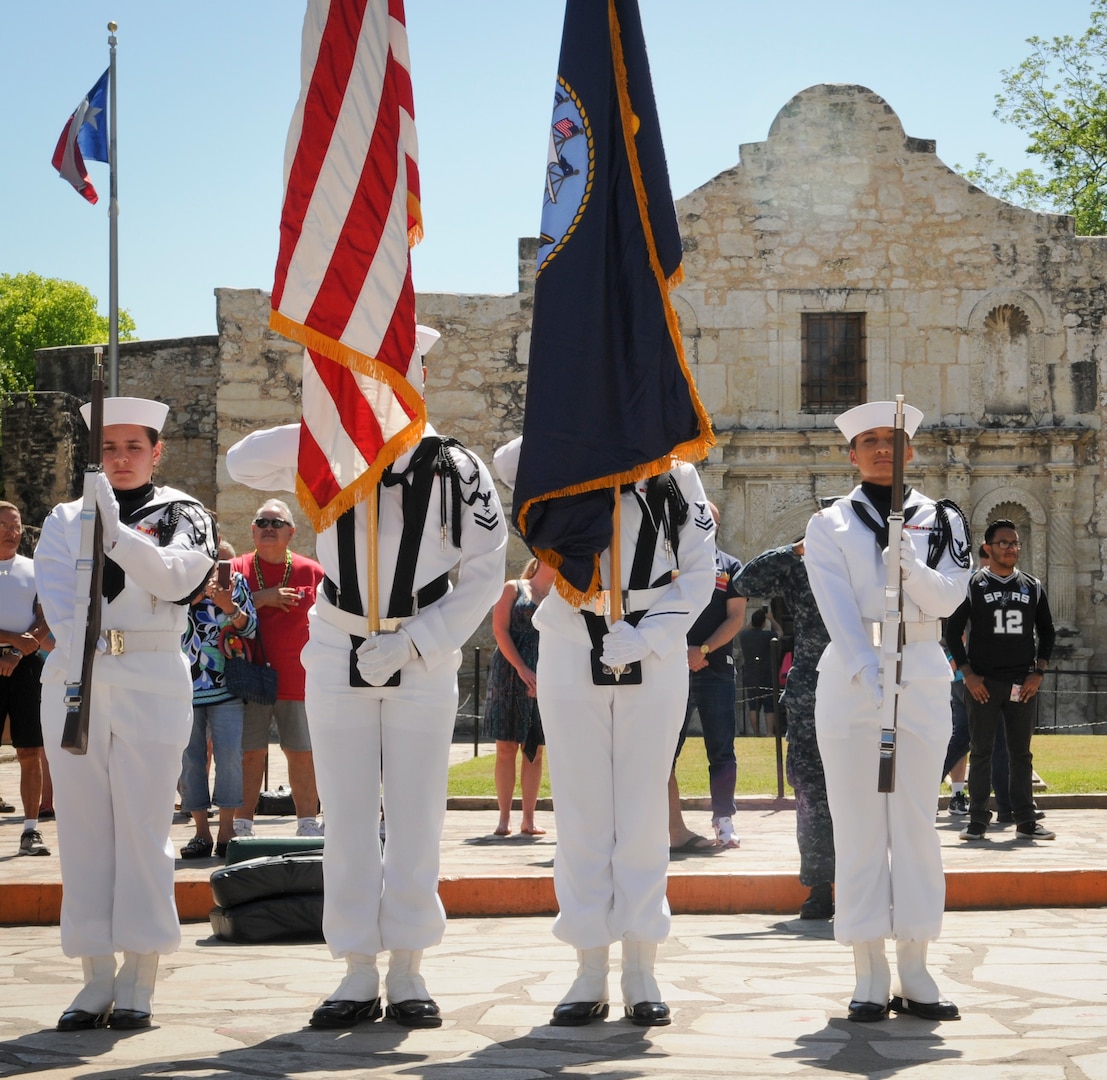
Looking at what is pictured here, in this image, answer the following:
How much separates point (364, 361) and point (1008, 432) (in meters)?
16.8

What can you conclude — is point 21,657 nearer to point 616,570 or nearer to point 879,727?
point 616,570

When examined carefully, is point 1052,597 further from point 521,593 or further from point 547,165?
point 547,165

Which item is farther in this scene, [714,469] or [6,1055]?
[714,469]

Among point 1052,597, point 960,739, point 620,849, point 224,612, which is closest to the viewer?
point 620,849

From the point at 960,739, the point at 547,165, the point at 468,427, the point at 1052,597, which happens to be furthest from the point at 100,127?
the point at 547,165

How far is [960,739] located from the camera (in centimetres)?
1053

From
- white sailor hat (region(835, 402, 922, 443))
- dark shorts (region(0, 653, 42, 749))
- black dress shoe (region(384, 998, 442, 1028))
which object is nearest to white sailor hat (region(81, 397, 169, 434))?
black dress shoe (region(384, 998, 442, 1028))

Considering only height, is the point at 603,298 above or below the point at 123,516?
above

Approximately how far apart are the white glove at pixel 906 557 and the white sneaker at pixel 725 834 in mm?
4137

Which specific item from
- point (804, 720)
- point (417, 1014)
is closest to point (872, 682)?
point (417, 1014)

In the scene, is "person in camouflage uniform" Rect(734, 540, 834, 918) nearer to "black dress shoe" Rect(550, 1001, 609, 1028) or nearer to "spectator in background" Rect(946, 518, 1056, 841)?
"black dress shoe" Rect(550, 1001, 609, 1028)

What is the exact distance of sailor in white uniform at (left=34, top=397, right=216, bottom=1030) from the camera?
5000 millimetres

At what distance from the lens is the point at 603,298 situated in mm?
5574

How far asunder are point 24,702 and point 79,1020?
518 cm
